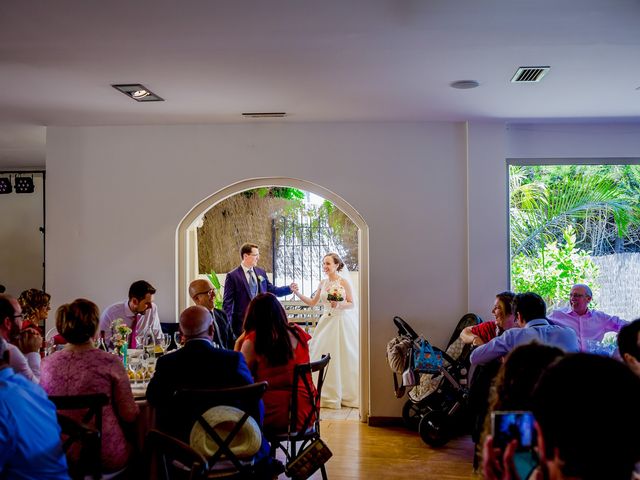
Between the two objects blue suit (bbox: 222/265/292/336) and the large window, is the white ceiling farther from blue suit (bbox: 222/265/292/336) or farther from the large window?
blue suit (bbox: 222/265/292/336)

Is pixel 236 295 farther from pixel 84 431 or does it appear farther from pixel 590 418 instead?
pixel 590 418

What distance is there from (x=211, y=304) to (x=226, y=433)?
224cm

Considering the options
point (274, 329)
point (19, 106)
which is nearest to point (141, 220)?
point (19, 106)

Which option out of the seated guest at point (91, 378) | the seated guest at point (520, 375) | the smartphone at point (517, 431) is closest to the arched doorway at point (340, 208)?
the seated guest at point (91, 378)

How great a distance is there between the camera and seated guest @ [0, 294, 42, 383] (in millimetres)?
3492

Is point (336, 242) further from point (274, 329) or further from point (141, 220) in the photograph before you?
point (274, 329)

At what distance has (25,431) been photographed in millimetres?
2430

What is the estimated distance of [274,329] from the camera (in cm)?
414

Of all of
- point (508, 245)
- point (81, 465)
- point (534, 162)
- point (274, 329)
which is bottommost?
point (81, 465)

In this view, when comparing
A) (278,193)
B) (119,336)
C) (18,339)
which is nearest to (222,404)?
(18,339)

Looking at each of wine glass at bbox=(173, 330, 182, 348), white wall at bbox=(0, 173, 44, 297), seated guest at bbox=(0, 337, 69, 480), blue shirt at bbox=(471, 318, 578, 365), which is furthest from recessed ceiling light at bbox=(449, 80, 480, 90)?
white wall at bbox=(0, 173, 44, 297)

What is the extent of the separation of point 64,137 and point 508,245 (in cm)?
447

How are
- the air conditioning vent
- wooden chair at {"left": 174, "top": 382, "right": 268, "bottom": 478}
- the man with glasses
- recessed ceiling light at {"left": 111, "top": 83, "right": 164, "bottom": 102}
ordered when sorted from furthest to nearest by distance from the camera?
1. the air conditioning vent
2. the man with glasses
3. recessed ceiling light at {"left": 111, "top": 83, "right": 164, "bottom": 102}
4. wooden chair at {"left": 174, "top": 382, "right": 268, "bottom": 478}

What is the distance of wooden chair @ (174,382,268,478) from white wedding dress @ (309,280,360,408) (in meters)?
4.08
